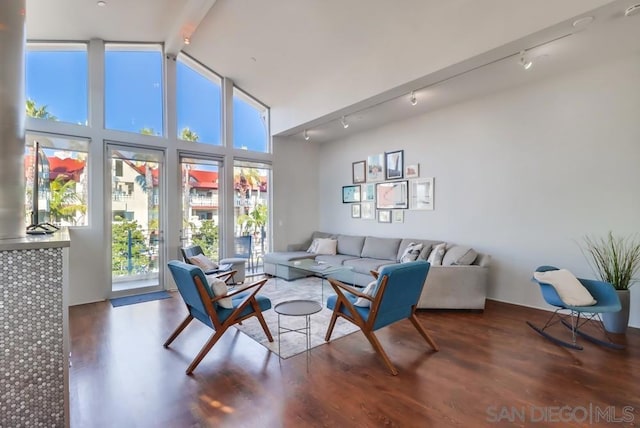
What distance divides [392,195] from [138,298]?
15.7 ft

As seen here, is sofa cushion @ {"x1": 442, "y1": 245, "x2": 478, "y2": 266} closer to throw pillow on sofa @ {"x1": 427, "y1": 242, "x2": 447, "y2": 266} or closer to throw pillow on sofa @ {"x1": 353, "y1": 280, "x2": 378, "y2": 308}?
throw pillow on sofa @ {"x1": 427, "y1": 242, "x2": 447, "y2": 266}

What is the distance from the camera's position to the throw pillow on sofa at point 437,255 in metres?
4.56

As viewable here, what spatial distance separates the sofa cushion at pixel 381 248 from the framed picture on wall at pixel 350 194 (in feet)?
3.44

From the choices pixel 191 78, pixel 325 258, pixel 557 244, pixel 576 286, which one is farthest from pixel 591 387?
pixel 191 78

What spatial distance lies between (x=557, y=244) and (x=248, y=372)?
163 inches

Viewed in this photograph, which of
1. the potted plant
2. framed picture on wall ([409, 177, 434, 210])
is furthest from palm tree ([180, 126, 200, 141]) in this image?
the potted plant

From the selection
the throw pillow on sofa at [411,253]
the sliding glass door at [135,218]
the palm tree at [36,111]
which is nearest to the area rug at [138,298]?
the sliding glass door at [135,218]

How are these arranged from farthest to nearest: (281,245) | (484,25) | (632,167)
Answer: (281,245)
(632,167)
(484,25)

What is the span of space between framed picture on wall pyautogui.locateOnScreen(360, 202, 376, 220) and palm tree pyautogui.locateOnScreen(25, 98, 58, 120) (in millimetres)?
5385

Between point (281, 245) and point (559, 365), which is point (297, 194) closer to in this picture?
point (281, 245)

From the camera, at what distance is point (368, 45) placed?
169 inches

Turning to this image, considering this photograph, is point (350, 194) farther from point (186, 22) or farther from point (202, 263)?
point (186, 22)

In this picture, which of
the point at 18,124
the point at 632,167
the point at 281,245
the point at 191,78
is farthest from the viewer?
the point at 281,245

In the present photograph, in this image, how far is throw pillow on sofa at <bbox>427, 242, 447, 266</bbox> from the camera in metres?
4.56
